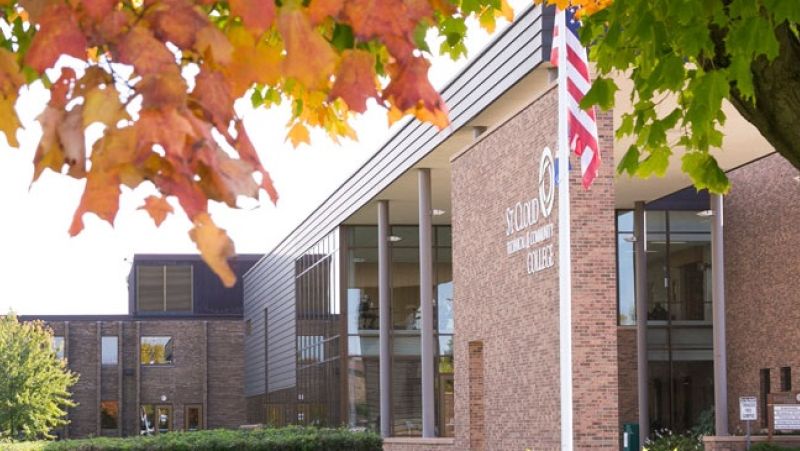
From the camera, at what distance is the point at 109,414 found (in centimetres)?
5809

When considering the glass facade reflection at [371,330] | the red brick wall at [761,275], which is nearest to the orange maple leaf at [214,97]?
the red brick wall at [761,275]

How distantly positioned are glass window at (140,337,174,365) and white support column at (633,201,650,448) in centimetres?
2819

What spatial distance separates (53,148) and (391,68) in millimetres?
946

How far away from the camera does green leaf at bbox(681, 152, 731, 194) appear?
29.5 feet

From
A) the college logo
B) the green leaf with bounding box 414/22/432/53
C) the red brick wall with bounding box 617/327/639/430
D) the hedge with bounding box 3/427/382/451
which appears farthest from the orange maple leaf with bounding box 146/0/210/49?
the red brick wall with bounding box 617/327/639/430

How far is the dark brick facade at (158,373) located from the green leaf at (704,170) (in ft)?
166

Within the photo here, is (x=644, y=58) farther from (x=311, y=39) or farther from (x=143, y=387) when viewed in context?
(x=143, y=387)

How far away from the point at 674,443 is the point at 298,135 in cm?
2706

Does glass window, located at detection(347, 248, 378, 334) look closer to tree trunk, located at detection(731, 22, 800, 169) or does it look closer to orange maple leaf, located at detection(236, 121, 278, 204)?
tree trunk, located at detection(731, 22, 800, 169)

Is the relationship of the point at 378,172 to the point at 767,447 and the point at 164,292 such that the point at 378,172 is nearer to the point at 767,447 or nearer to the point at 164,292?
the point at 767,447

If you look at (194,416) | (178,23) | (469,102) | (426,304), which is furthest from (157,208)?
(194,416)

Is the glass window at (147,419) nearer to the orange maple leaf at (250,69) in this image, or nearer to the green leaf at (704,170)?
the green leaf at (704,170)

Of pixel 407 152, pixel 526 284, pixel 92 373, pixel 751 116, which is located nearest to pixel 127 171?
pixel 751 116

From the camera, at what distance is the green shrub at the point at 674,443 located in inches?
1197
